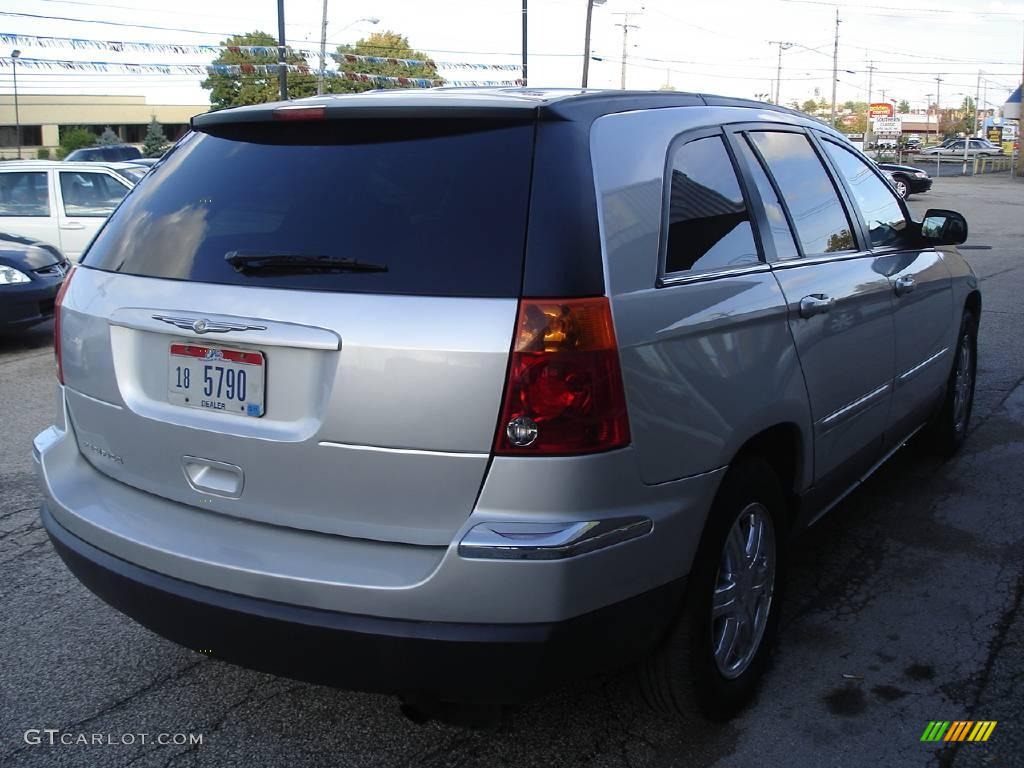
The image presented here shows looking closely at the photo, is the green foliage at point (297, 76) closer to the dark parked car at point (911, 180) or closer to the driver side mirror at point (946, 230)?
the dark parked car at point (911, 180)

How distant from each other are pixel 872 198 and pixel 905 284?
0.48 metres

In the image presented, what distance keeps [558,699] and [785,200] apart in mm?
1817

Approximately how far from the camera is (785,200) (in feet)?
11.7

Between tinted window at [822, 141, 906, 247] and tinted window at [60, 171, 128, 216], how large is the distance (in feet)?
32.1

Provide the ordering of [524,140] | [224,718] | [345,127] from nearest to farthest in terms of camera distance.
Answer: [524,140], [345,127], [224,718]

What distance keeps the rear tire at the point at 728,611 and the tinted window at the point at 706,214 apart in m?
0.61

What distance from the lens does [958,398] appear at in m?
5.60

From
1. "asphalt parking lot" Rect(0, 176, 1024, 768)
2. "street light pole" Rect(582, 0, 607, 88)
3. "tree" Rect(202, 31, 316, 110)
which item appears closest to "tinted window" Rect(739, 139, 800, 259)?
"asphalt parking lot" Rect(0, 176, 1024, 768)

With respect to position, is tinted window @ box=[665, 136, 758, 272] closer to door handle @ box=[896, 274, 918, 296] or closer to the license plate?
the license plate

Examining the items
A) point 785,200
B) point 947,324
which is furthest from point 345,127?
point 947,324

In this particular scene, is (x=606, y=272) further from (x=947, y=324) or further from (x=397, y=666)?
(x=947, y=324)

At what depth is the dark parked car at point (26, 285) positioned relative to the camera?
8930 millimetres

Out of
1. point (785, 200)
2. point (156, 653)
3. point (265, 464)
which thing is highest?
point (785, 200)

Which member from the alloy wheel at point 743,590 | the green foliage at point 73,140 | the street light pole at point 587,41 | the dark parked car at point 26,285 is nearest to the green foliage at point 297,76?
the green foliage at point 73,140
